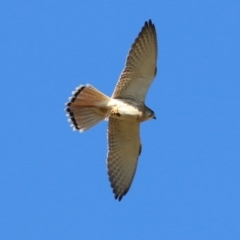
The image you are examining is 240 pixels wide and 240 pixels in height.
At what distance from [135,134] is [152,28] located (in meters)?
1.61

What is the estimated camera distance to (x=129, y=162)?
45.1ft

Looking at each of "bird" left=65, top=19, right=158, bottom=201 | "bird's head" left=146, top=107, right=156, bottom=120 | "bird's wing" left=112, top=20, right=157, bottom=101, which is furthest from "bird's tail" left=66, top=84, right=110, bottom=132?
"bird's head" left=146, top=107, right=156, bottom=120

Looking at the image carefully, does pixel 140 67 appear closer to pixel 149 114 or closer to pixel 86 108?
pixel 149 114

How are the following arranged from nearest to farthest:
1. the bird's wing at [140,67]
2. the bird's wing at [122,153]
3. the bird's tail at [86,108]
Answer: the bird's wing at [140,67]
the bird's tail at [86,108]
the bird's wing at [122,153]

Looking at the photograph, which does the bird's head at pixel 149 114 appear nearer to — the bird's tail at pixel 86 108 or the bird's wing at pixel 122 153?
the bird's wing at pixel 122 153

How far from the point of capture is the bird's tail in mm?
13258

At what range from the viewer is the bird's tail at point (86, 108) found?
13.3 meters

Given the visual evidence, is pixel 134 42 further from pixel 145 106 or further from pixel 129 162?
pixel 129 162

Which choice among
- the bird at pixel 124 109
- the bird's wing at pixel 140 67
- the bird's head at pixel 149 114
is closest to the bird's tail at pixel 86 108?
the bird at pixel 124 109

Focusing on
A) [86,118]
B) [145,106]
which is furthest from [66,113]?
[145,106]

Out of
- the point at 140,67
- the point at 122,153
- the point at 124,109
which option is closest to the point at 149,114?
the point at 124,109

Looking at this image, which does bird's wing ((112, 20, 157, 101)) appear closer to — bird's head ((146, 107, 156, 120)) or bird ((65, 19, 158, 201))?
bird ((65, 19, 158, 201))

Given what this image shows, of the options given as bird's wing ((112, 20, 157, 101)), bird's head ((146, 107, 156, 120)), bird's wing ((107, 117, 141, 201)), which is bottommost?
bird's wing ((107, 117, 141, 201))

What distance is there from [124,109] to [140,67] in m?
0.61
